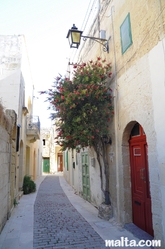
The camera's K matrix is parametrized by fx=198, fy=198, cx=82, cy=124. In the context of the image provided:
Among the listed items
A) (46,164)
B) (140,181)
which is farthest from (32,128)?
(46,164)

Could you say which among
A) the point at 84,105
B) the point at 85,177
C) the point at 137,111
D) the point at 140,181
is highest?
the point at 84,105

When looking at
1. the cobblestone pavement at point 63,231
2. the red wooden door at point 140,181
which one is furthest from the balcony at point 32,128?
the red wooden door at point 140,181

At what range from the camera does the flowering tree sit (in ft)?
16.9

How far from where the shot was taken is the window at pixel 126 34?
469 cm

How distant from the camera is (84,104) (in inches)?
213

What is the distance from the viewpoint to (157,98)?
141 inches

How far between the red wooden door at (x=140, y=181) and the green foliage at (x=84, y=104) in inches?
38.4

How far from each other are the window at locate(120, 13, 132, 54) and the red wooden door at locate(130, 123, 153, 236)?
6.46ft

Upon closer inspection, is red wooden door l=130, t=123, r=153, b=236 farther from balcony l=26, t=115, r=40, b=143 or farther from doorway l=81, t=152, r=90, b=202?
balcony l=26, t=115, r=40, b=143

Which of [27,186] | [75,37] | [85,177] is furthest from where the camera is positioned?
[27,186]

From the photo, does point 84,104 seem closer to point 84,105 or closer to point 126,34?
point 84,105

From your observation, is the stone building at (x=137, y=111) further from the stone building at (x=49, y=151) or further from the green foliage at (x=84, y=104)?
the stone building at (x=49, y=151)

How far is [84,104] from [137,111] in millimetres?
1606

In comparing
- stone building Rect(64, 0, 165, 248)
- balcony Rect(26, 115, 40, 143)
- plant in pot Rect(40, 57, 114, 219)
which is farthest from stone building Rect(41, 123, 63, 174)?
stone building Rect(64, 0, 165, 248)
